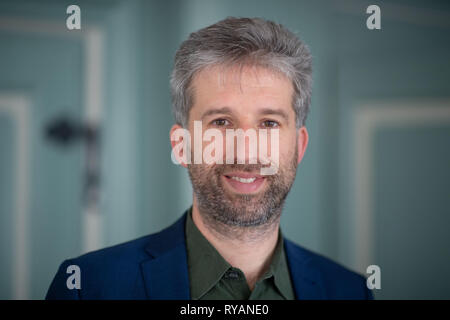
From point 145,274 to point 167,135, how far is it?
0.49 meters

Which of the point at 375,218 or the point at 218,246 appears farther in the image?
the point at 375,218

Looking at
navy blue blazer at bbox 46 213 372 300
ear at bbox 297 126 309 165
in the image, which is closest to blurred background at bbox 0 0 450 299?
navy blue blazer at bbox 46 213 372 300

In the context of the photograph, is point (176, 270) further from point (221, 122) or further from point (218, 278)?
point (221, 122)

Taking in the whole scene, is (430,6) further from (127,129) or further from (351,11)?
(127,129)

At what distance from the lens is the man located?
786mm

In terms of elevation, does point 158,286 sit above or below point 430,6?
below

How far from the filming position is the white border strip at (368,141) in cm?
115

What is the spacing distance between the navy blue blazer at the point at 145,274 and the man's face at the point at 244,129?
104 millimetres

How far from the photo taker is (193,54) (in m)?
0.81

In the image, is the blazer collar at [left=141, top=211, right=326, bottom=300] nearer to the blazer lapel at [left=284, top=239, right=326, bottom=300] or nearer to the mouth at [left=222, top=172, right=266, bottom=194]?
the blazer lapel at [left=284, top=239, right=326, bottom=300]

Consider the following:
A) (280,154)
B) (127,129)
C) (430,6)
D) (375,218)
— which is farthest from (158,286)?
(430,6)

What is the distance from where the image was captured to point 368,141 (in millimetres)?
1189

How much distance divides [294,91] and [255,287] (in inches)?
14.9

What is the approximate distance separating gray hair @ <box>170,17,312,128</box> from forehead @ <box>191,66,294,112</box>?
0.01 m
